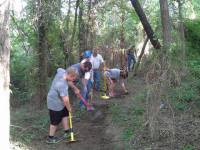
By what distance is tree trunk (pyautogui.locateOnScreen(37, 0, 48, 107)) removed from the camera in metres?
13.2

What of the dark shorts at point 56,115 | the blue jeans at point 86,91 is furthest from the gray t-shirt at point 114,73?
the dark shorts at point 56,115

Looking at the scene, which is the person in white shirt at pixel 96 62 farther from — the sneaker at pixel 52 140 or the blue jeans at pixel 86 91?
the sneaker at pixel 52 140

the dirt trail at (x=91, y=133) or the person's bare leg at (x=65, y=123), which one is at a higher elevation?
the person's bare leg at (x=65, y=123)

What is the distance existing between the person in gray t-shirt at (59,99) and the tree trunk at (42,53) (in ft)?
12.9

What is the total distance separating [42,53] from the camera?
545 inches

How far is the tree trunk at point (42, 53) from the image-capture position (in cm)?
1322

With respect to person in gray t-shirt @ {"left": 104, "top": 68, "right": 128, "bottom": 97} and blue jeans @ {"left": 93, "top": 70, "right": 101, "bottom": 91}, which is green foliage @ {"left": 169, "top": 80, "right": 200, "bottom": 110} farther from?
blue jeans @ {"left": 93, "top": 70, "right": 101, "bottom": 91}

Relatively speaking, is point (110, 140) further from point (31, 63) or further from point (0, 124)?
point (31, 63)

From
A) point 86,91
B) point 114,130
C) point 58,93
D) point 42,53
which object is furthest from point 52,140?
point 42,53

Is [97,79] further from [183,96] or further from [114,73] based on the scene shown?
[183,96]

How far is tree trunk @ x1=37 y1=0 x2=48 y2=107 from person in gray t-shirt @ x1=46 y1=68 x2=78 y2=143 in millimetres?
3923

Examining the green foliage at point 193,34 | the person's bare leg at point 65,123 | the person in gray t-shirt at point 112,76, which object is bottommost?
the person's bare leg at point 65,123

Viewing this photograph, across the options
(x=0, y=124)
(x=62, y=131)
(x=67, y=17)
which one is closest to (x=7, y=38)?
(x=0, y=124)

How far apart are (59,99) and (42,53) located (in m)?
4.50
